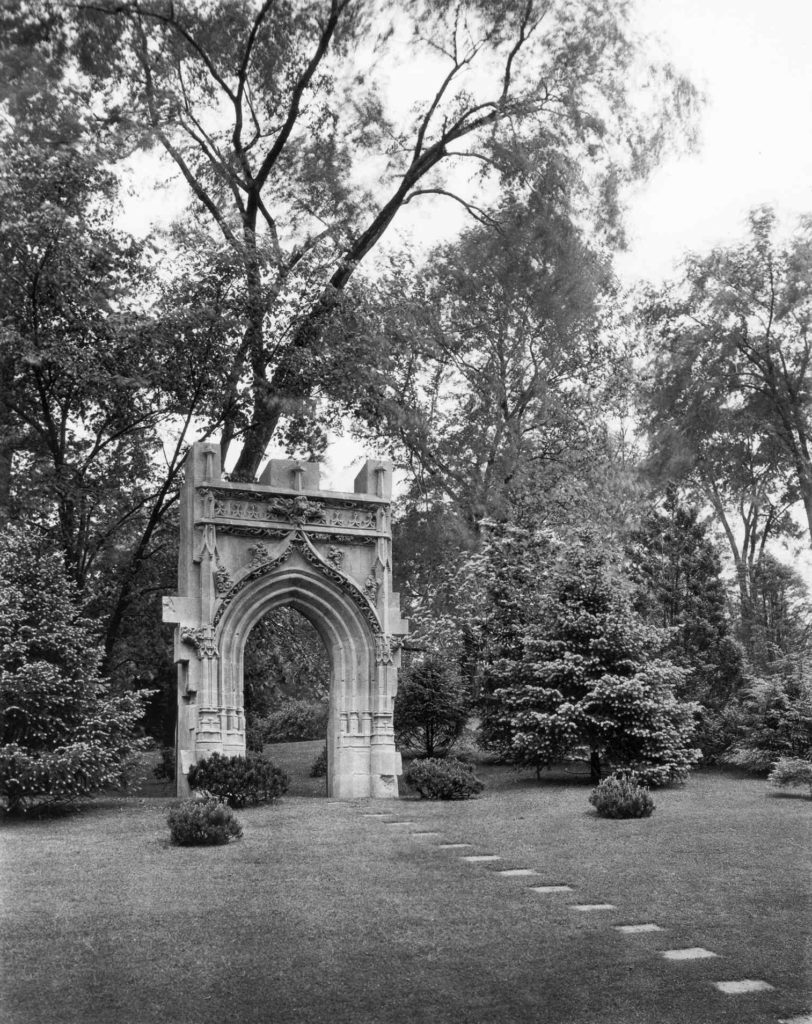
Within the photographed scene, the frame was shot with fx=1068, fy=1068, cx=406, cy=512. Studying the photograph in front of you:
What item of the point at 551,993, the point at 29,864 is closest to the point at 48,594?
the point at 29,864

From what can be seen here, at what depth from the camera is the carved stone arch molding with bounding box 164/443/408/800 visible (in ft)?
58.6

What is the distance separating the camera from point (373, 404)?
907 inches

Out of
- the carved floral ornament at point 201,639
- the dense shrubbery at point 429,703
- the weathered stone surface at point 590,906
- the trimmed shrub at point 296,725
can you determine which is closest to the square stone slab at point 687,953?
the weathered stone surface at point 590,906

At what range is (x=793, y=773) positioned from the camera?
18.3 m

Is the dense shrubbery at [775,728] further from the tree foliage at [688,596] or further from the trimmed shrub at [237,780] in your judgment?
the trimmed shrub at [237,780]

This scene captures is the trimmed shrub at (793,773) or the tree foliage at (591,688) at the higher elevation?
the tree foliage at (591,688)

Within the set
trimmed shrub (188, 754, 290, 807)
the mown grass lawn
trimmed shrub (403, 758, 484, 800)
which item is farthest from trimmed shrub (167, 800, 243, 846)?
trimmed shrub (403, 758, 484, 800)

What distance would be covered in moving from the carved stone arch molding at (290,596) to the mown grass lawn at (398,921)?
297 cm

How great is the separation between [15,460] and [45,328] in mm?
3215

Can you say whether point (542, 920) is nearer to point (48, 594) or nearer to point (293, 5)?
point (293, 5)

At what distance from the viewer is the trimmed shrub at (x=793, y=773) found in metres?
18.1

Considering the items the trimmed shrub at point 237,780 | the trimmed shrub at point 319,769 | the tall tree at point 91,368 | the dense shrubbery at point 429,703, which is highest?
the tall tree at point 91,368

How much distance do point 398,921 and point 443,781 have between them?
9331 millimetres

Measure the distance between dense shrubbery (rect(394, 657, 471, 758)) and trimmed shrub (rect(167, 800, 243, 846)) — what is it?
10215 millimetres
